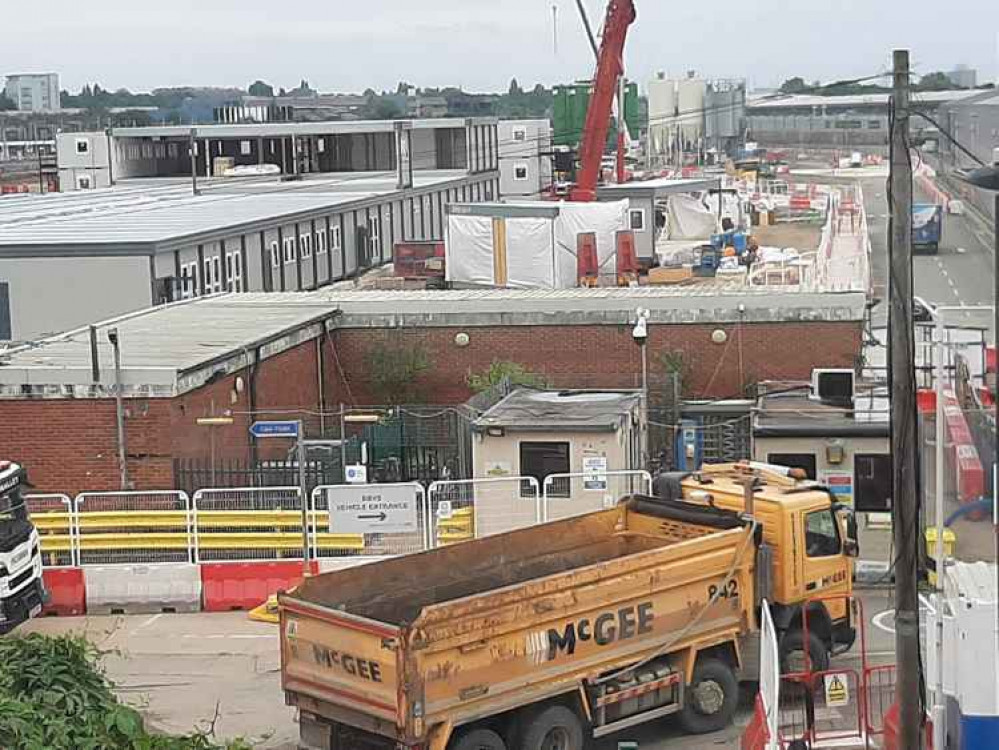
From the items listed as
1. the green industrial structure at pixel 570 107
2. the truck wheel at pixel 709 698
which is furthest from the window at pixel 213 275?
the green industrial structure at pixel 570 107

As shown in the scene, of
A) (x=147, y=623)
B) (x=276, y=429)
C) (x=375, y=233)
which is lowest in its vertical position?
(x=147, y=623)

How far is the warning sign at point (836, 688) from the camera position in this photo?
47.7ft

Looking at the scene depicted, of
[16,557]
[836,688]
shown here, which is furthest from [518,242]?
[836,688]

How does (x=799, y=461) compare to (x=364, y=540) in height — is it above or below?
above

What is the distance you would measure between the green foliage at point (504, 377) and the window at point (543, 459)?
6.31 metres

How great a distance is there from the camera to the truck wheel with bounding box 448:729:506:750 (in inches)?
543

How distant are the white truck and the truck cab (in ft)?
26.5

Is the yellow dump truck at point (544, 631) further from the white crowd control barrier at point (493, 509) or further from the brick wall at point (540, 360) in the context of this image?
the brick wall at point (540, 360)

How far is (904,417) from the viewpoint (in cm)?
1175

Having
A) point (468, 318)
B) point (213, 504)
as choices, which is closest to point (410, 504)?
point (213, 504)

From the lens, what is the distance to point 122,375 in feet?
79.3

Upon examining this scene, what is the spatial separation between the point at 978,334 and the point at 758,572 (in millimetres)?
3800

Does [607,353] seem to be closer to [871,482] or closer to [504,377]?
[504,377]

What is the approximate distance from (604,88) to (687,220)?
16976 mm
